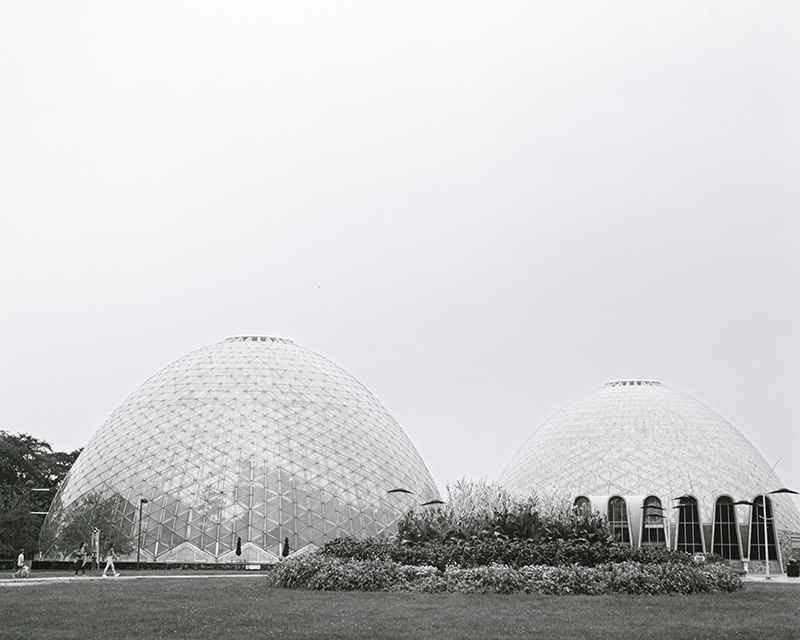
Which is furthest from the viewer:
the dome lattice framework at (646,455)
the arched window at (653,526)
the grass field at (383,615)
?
the dome lattice framework at (646,455)

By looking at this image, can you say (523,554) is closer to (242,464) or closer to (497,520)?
(497,520)

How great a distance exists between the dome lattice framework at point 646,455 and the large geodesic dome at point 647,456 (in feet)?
0.27

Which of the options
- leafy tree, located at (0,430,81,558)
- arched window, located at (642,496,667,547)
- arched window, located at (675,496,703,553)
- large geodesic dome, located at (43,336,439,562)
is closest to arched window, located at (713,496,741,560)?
arched window, located at (675,496,703,553)

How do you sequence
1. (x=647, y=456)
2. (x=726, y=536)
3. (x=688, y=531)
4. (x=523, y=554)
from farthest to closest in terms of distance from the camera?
(x=647, y=456) → (x=688, y=531) → (x=726, y=536) → (x=523, y=554)

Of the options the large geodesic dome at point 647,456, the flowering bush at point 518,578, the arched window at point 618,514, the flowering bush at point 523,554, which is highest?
the large geodesic dome at point 647,456

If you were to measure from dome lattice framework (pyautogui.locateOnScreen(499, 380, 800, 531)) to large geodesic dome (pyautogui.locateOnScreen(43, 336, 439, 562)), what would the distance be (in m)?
17.3

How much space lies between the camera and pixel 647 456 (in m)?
82.1

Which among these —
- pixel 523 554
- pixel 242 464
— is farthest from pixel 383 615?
pixel 242 464

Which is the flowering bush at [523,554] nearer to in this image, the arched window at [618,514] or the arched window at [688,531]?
the arched window at [618,514]

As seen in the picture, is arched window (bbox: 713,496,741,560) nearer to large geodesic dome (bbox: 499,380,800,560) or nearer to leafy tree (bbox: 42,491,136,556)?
large geodesic dome (bbox: 499,380,800,560)

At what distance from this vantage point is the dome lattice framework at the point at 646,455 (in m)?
80.3

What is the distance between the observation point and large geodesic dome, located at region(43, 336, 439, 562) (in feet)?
192

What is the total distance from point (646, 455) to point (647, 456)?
0.15m

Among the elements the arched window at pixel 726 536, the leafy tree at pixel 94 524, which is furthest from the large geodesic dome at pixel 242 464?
the arched window at pixel 726 536
